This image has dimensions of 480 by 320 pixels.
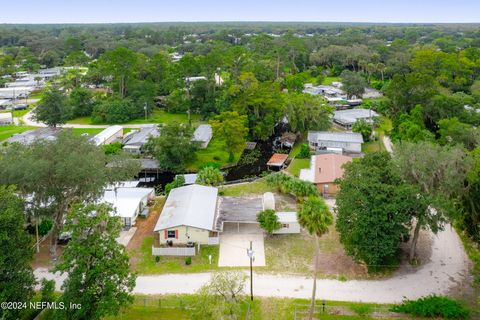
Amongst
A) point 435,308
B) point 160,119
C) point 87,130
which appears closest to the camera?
point 435,308

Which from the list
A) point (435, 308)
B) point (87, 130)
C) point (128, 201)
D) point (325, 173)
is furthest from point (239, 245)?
point (87, 130)

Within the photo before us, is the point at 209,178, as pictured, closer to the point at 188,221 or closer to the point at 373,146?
the point at 188,221

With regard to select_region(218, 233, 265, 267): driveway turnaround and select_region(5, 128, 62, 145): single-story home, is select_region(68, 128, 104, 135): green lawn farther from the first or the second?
select_region(218, 233, 265, 267): driveway turnaround

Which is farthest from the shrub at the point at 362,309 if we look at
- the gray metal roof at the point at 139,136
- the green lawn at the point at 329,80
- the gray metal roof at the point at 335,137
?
the green lawn at the point at 329,80

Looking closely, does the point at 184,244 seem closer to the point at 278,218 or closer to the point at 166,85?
the point at 278,218

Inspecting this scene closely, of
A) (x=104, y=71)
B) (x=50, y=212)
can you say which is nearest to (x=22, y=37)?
(x=104, y=71)

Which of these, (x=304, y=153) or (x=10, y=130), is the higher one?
(x=10, y=130)
